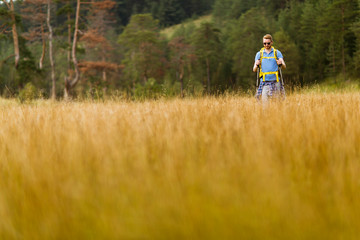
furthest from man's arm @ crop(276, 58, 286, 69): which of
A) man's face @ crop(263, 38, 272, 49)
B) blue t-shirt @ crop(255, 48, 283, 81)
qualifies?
man's face @ crop(263, 38, 272, 49)

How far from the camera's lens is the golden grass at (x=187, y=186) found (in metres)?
1.62

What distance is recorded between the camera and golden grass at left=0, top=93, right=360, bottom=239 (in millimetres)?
1615

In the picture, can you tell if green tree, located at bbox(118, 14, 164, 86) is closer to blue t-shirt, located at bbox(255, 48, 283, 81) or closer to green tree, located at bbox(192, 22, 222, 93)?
green tree, located at bbox(192, 22, 222, 93)

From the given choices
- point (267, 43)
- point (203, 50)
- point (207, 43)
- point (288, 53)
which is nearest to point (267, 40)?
point (267, 43)

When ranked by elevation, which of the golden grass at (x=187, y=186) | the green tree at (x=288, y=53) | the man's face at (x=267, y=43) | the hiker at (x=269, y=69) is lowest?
the golden grass at (x=187, y=186)

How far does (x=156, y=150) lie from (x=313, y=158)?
1.11m

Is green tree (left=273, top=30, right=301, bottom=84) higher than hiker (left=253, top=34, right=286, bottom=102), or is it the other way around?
green tree (left=273, top=30, right=301, bottom=84)

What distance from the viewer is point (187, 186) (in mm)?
1859

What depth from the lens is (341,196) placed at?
1728 millimetres

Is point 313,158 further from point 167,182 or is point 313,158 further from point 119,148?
point 119,148

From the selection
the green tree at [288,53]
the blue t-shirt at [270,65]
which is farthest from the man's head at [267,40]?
the green tree at [288,53]

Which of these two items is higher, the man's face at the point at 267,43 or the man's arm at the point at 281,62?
the man's face at the point at 267,43

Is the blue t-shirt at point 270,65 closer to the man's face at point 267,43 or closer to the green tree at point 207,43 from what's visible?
the man's face at point 267,43

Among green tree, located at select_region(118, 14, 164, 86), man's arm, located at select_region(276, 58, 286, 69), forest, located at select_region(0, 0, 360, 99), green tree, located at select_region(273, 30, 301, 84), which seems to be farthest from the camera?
green tree, located at select_region(118, 14, 164, 86)
